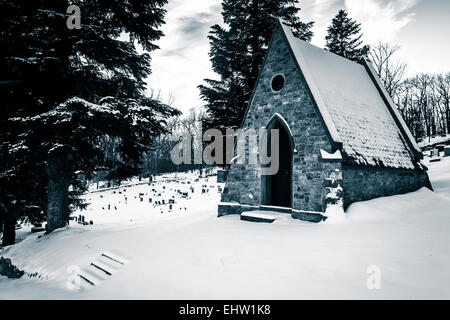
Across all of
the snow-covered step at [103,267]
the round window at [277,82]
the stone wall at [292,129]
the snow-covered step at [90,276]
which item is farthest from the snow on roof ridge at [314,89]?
the snow-covered step at [90,276]

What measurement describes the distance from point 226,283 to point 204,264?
104 cm

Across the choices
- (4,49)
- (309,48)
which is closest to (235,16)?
(309,48)

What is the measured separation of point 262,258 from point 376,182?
21.1 ft

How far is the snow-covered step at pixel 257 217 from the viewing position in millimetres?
8481

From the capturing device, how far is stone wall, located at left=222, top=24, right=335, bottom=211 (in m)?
8.36

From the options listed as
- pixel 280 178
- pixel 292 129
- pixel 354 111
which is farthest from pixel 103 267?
pixel 354 111

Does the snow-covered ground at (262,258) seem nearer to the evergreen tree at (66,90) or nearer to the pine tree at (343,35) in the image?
the evergreen tree at (66,90)

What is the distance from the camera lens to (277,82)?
9859mm

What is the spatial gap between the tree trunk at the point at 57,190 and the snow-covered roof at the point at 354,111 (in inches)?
381

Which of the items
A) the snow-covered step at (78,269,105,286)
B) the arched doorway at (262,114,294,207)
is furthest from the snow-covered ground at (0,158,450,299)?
the arched doorway at (262,114,294,207)

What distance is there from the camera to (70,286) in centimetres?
579

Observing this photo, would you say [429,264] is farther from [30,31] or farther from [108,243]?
[30,31]

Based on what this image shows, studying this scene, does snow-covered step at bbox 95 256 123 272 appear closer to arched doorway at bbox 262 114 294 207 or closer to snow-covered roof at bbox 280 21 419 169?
arched doorway at bbox 262 114 294 207

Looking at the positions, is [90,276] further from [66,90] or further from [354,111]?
Answer: [354,111]
